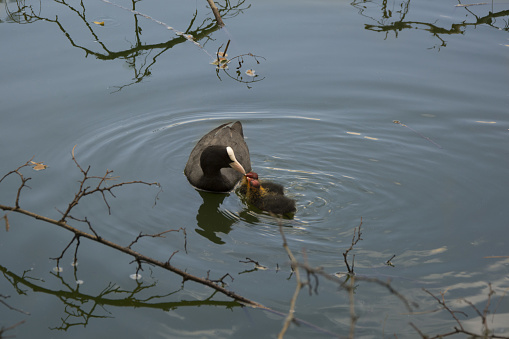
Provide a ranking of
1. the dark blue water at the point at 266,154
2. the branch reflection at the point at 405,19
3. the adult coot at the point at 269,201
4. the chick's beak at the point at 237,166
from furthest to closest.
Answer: the branch reflection at the point at 405,19 → the chick's beak at the point at 237,166 → the adult coot at the point at 269,201 → the dark blue water at the point at 266,154

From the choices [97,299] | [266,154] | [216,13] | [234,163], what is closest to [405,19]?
[216,13]

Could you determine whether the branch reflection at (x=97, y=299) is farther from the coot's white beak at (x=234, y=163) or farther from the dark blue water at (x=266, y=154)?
the coot's white beak at (x=234, y=163)

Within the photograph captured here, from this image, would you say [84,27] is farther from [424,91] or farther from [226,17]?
[424,91]

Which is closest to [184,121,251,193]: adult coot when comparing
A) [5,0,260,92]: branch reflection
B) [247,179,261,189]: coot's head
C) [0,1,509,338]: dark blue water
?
[0,1,509,338]: dark blue water

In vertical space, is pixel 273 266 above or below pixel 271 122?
below

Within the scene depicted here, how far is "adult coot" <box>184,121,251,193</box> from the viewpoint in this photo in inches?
284

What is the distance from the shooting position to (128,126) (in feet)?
26.6

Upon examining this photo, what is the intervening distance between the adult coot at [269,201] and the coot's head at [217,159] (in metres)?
0.49

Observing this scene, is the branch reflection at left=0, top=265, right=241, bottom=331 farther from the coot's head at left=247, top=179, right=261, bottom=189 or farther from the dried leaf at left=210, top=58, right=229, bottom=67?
the dried leaf at left=210, top=58, right=229, bottom=67

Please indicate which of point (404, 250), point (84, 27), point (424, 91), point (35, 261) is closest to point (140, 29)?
point (84, 27)

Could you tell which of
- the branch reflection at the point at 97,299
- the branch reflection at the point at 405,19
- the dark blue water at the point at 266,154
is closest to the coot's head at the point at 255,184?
the dark blue water at the point at 266,154

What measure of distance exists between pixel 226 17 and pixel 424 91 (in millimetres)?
3717

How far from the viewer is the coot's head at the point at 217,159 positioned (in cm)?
718

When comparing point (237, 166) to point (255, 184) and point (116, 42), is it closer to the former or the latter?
point (255, 184)
